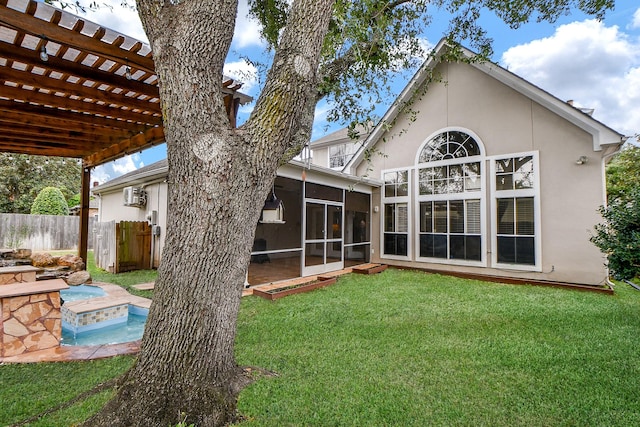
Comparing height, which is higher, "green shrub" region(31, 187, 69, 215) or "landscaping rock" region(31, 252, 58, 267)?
"green shrub" region(31, 187, 69, 215)

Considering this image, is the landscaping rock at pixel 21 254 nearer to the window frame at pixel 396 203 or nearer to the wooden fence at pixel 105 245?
the wooden fence at pixel 105 245

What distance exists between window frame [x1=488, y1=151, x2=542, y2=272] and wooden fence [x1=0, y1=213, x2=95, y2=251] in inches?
676

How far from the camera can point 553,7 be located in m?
7.52

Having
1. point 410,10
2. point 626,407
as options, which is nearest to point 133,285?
point 626,407

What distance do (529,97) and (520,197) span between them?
2941mm

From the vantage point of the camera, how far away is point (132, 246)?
366 inches

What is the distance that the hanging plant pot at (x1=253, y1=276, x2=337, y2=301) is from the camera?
21.4 ft

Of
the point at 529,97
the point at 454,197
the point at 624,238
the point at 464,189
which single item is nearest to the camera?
the point at 624,238

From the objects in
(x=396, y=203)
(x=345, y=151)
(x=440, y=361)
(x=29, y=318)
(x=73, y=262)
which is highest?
(x=345, y=151)

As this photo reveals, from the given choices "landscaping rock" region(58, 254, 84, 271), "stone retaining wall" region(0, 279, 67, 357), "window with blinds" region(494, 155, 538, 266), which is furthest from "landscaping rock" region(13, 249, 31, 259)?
"window with blinds" region(494, 155, 538, 266)

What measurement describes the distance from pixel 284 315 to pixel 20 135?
6.90 m

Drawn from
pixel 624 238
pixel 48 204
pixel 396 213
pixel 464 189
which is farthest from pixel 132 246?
pixel 48 204

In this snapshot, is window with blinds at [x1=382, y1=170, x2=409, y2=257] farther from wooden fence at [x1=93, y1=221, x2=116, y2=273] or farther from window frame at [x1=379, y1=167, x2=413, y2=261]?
wooden fence at [x1=93, y1=221, x2=116, y2=273]

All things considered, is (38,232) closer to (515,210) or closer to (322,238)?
(322,238)
